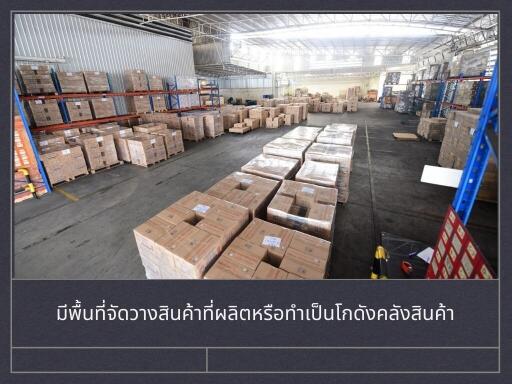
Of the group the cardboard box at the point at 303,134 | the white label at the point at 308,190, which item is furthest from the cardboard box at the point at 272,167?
the cardboard box at the point at 303,134

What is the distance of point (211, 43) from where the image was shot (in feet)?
50.3

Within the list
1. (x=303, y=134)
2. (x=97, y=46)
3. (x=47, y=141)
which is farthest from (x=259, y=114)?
(x=47, y=141)

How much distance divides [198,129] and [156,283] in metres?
8.51

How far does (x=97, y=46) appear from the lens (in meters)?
7.83

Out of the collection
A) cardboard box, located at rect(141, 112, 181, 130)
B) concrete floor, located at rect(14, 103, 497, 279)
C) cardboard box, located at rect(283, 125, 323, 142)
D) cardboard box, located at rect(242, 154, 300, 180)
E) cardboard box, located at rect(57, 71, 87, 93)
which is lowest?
concrete floor, located at rect(14, 103, 497, 279)

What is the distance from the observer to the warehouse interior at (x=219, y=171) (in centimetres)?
196

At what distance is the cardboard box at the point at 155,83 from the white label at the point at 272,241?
9.72m

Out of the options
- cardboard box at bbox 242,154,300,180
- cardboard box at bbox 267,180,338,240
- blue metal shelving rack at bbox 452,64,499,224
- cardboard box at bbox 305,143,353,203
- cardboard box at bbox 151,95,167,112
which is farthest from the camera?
cardboard box at bbox 151,95,167,112

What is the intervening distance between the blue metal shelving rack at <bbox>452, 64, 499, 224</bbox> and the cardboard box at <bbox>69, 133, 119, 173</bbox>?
7.02m

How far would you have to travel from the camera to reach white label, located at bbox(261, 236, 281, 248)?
1979 millimetres

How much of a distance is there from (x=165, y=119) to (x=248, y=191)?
25.4 ft

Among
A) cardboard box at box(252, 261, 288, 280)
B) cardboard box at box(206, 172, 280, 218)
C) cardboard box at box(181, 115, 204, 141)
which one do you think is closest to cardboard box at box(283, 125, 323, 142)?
cardboard box at box(206, 172, 280, 218)

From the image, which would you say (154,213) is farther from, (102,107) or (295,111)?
(295,111)

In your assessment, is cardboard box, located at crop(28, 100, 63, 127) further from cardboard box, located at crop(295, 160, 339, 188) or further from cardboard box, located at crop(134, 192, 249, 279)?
cardboard box, located at crop(295, 160, 339, 188)
